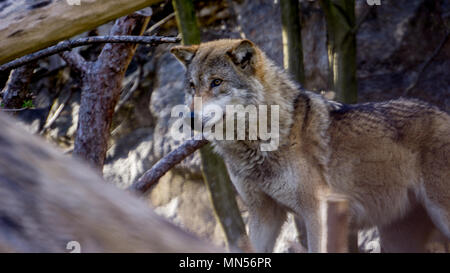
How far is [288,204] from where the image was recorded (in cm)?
424

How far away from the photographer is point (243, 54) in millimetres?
4285

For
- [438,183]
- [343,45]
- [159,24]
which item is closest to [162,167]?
[438,183]

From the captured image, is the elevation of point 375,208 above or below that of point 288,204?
below

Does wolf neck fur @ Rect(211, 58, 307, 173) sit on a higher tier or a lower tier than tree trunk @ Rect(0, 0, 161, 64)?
lower

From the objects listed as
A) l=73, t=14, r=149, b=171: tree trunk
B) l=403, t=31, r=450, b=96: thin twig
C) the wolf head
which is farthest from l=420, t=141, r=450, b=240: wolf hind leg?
l=73, t=14, r=149, b=171: tree trunk

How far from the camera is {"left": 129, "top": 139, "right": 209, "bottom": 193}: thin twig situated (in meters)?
4.37

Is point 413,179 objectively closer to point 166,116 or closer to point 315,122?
point 315,122

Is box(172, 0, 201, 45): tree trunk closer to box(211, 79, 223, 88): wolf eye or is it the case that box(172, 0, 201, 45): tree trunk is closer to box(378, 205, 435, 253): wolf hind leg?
box(211, 79, 223, 88): wolf eye

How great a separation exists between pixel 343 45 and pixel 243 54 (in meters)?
2.12

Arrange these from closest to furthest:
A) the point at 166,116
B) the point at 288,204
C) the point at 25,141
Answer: the point at 25,141, the point at 288,204, the point at 166,116

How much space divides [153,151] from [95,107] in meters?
3.67

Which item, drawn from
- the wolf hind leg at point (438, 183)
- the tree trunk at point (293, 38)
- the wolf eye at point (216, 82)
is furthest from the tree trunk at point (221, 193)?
the wolf hind leg at point (438, 183)
